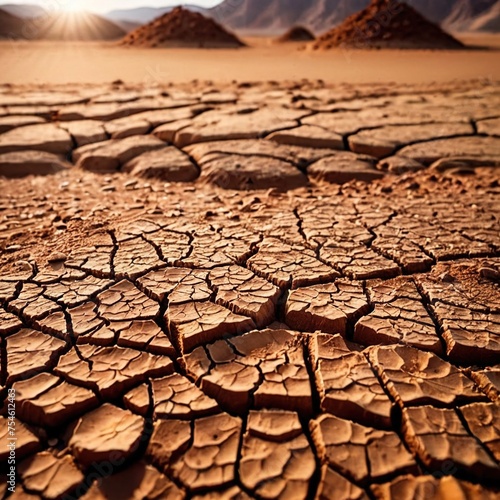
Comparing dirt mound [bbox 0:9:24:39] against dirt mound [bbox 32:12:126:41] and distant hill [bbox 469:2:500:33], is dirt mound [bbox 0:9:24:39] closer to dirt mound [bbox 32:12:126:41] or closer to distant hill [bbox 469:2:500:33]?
dirt mound [bbox 32:12:126:41]

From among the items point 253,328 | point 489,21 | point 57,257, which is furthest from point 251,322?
point 489,21

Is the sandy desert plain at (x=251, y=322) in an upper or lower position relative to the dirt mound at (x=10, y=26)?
lower

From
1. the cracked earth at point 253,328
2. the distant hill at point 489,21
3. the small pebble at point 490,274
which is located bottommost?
the cracked earth at point 253,328

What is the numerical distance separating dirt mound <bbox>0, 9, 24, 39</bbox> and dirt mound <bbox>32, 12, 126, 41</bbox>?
844mm

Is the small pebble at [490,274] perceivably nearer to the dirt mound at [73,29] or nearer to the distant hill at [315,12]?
the dirt mound at [73,29]

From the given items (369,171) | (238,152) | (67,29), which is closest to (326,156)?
(369,171)

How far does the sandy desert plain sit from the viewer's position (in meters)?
0.96

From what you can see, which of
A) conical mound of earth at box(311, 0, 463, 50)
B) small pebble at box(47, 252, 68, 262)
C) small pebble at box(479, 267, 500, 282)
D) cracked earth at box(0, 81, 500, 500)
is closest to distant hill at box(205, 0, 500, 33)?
conical mound of earth at box(311, 0, 463, 50)

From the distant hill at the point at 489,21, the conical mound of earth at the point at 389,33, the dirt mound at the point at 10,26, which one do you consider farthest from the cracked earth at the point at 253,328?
the distant hill at the point at 489,21

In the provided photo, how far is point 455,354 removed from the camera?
124 centimetres

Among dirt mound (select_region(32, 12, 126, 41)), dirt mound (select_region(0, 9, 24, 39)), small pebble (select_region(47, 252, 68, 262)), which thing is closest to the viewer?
small pebble (select_region(47, 252, 68, 262))

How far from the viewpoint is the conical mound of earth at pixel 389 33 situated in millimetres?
14031

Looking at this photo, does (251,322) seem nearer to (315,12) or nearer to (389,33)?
(389,33)

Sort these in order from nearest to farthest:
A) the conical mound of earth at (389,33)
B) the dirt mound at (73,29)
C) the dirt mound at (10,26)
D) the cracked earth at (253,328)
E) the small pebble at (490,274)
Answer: the cracked earth at (253,328) < the small pebble at (490,274) < the conical mound of earth at (389,33) < the dirt mound at (10,26) < the dirt mound at (73,29)
